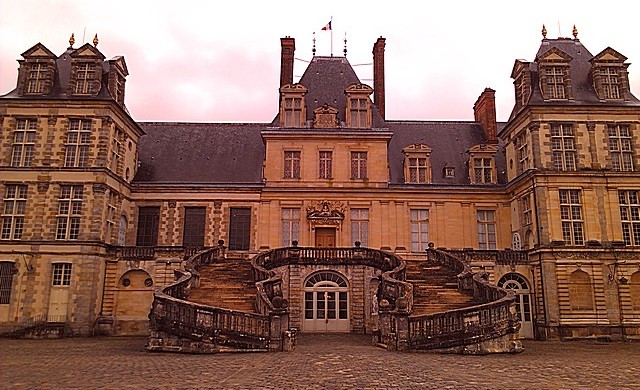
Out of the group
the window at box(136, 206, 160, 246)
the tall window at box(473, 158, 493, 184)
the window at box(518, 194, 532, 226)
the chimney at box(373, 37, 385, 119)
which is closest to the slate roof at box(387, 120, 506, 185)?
the tall window at box(473, 158, 493, 184)

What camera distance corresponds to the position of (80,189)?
25.2m

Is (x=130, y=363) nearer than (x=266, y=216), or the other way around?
(x=130, y=363)

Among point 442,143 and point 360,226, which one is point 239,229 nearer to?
point 360,226

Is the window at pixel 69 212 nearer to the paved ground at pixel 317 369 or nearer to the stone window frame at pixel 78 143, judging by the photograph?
the stone window frame at pixel 78 143

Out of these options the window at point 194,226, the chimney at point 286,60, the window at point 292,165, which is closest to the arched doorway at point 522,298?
the window at point 292,165

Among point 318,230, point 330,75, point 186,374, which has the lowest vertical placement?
point 186,374

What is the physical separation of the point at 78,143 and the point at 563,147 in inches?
903

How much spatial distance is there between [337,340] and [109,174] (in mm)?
13824

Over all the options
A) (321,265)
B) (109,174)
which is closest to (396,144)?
(321,265)

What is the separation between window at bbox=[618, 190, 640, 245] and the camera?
2447cm

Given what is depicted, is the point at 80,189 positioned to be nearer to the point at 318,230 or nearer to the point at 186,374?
the point at 318,230

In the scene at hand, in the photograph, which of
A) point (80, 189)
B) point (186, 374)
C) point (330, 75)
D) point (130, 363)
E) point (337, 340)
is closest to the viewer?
point (186, 374)

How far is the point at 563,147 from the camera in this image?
25.4m

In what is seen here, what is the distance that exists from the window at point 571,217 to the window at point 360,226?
9.40 m
